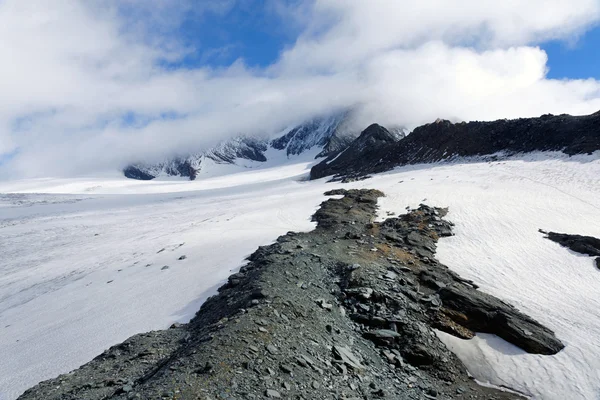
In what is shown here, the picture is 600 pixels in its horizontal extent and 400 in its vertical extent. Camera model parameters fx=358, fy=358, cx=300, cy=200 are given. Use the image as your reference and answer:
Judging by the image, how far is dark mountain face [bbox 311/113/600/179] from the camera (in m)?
42.1

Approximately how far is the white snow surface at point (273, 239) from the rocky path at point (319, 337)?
104cm

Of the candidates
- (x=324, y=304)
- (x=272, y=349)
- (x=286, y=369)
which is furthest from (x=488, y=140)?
(x=286, y=369)

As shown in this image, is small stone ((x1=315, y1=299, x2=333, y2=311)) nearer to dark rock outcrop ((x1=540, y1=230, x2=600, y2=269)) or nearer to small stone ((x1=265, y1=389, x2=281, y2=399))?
small stone ((x1=265, y1=389, x2=281, y2=399))

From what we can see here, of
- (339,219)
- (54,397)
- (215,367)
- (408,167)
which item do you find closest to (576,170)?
(408,167)

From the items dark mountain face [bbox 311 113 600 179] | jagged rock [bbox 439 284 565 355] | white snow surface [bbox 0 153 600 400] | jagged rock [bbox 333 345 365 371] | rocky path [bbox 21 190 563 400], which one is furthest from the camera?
dark mountain face [bbox 311 113 600 179]

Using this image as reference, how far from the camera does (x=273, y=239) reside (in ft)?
71.4

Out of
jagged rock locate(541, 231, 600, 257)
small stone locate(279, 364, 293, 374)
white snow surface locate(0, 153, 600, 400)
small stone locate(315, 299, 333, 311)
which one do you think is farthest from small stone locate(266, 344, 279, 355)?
jagged rock locate(541, 231, 600, 257)

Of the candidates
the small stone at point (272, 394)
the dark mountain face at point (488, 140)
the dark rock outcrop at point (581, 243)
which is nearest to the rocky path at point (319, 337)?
the small stone at point (272, 394)

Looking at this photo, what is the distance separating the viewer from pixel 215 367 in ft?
25.2

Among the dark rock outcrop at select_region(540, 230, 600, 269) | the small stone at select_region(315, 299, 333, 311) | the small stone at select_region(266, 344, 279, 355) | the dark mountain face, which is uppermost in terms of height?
the dark mountain face

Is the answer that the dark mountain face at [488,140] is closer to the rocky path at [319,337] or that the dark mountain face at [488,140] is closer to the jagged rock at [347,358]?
the rocky path at [319,337]

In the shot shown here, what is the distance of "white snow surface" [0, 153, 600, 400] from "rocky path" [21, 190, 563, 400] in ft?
3.41

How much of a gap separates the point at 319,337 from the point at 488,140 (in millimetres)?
50236

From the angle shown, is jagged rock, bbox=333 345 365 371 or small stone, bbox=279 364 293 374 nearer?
small stone, bbox=279 364 293 374
